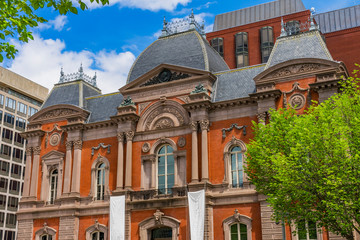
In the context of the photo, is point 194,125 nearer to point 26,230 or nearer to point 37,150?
point 37,150

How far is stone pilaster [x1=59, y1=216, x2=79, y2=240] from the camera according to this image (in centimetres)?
3784

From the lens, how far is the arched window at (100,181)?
127ft

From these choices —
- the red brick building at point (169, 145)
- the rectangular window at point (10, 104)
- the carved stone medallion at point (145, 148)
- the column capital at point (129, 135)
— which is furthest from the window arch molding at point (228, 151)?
the rectangular window at point (10, 104)

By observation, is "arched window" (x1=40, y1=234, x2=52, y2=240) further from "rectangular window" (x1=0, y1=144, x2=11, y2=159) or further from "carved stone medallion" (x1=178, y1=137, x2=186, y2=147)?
"rectangular window" (x1=0, y1=144, x2=11, y2=159)

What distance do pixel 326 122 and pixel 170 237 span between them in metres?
15.7

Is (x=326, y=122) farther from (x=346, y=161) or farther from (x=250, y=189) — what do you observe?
(x=250, y=189)

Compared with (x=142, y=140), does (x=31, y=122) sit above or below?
above

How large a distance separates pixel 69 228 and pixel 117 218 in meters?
5.22

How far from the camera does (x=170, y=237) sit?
1373 inches

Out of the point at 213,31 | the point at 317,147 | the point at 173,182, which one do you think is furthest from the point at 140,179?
the point at 213,31

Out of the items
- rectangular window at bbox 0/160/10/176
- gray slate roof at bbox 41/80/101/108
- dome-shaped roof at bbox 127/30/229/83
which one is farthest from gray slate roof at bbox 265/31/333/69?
rectangular window at bbox 0/160/10/176

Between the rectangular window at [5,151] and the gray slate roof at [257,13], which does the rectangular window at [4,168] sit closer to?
the rectangular window at [5,151]

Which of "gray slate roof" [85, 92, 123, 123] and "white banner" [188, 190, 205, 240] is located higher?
"gray slate roof" [85, 92, 123, 123]

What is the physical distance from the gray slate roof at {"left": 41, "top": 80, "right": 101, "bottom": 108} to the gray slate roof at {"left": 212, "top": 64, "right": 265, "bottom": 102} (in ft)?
43.4
